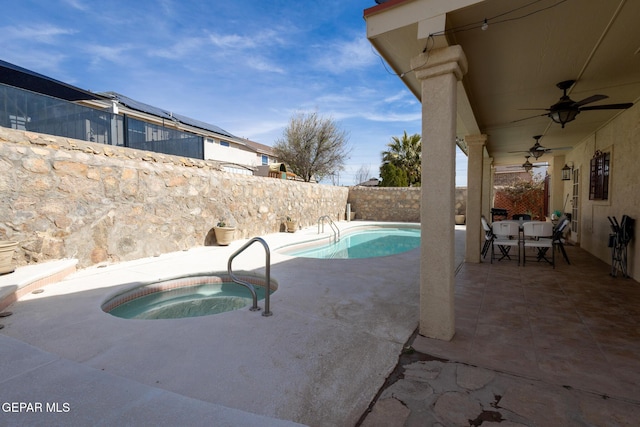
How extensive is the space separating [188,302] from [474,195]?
18.5 feet

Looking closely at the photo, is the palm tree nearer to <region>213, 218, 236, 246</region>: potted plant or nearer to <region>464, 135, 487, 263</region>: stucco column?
<region>464, 135, 487, 263</region>: stucco column

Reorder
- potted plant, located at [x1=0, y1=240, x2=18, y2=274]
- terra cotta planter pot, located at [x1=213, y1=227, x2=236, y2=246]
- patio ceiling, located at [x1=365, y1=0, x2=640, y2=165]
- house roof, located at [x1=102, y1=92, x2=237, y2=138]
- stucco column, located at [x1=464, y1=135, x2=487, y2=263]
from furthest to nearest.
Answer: house roof, located at [x1=102, y1=92, x2=237, y2=138] → terra cotta planter pot, located at [x1=213, y1=227, x2=236, y2=246] → stucco column, located at [x1=464, y1=135, x2=487, y2=263] → potted plant, located at [x1=0, y1=240, x2=18, y2=274] → patio ceiling, located at [x1=365, y1=0, x2=640, y2=165]

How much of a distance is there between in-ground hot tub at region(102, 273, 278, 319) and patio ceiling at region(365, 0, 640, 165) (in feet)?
11.4

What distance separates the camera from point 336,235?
34.9ft

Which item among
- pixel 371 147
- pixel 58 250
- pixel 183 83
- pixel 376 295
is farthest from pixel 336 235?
pixel 371 147

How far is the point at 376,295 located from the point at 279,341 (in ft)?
5.51

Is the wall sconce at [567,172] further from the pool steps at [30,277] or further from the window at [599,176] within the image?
the pool steps at [30,277]

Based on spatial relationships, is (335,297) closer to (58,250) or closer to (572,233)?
(58,250)

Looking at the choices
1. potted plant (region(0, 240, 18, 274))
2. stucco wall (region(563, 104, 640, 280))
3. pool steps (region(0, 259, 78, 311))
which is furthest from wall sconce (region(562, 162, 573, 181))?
potted plant (region(0, 240, 18, 274))

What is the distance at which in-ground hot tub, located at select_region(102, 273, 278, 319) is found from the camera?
399cm

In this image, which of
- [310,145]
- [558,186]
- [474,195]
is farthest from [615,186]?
[310,145]

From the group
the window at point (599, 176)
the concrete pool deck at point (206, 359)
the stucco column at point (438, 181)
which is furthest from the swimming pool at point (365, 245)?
the stucco column at point (438, 181)

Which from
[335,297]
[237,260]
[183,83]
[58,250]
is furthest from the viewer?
[183,83]

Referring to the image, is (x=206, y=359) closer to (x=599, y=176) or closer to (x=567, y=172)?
(x=599, y=176)
